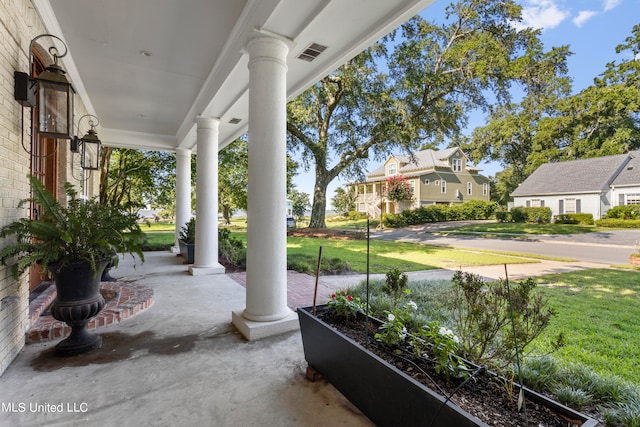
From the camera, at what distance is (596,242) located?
3.31m

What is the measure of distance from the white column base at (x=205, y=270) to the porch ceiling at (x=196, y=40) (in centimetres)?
254

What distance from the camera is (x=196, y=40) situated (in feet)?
10.7

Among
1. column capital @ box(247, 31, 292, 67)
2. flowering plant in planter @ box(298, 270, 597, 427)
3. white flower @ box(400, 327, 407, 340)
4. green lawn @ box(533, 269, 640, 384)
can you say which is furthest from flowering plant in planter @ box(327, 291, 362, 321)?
column capital @ box(247, 31, 292, 67)

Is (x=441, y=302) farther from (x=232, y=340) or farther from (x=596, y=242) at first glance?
(x=232, y=340)

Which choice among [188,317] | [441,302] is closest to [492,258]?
[441,302]

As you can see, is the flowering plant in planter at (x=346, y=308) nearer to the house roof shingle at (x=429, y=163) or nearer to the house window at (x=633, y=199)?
the house window at (x=633, y=199)

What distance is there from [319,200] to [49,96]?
1064 cm

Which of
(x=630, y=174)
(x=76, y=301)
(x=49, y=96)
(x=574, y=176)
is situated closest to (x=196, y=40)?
(x=49, y=96)

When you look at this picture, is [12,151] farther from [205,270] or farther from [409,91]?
[409,91]

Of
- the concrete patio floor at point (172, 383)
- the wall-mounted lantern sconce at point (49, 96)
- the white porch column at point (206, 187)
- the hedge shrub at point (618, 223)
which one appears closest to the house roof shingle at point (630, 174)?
the hedge shrub at point (618, 223)

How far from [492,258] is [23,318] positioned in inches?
302

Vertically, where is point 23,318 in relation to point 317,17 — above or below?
below

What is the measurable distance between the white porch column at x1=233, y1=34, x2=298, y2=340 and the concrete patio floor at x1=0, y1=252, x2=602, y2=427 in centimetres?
28

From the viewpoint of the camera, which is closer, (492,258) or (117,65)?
(117,65)
